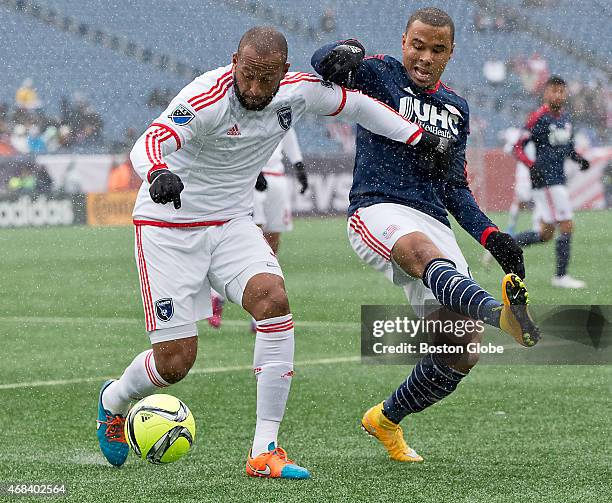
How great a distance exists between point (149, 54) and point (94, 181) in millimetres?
3745

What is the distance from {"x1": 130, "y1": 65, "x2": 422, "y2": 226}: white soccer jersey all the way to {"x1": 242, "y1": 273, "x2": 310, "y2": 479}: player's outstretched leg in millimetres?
395

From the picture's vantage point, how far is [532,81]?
18.2m

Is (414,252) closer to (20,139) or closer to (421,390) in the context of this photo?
(421,390)

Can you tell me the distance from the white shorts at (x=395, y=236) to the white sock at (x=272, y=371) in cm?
62

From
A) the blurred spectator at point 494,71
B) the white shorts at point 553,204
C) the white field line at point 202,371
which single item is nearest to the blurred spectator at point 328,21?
the blurred spectator at point 494,71

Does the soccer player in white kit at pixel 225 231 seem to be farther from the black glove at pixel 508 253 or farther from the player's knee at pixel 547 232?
the player's knee at pixel 547 232

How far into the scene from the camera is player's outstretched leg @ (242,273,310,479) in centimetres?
429

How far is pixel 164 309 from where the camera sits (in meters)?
4.43

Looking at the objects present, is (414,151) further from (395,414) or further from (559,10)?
(559,10)

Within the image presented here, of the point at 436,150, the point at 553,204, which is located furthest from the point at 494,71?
the point at 436,150

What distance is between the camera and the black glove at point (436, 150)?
4.73 meters

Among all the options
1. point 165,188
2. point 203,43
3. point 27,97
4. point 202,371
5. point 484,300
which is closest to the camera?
point 165,188

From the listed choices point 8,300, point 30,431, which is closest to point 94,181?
point 8,300

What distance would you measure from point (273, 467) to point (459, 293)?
0.91m
